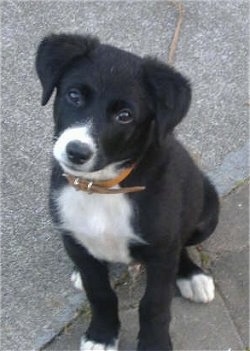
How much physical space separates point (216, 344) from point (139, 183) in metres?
0.94

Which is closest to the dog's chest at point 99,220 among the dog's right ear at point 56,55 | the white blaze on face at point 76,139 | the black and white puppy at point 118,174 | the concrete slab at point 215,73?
the black and white puppy at point 118,174

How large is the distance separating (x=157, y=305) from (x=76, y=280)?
0.54m

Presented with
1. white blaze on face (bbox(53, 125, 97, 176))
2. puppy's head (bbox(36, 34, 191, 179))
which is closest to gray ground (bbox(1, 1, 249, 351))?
puppy's head (bbox(36, 34, 191, 179))

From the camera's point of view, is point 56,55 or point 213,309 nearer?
point 56,55

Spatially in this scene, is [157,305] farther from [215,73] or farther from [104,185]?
[215,73]

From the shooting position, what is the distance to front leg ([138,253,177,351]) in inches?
129

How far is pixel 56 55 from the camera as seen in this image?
300 cm

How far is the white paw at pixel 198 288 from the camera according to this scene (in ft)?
12.2

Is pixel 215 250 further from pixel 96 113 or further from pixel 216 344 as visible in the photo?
pixel 96 113

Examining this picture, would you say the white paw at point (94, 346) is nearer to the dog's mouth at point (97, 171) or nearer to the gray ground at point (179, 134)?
the gray ground at point (179, 134)

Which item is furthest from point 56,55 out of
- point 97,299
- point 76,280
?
point 76,280

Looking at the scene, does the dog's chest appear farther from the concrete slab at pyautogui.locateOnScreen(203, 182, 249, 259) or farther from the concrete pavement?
the concrete slab at pyautogui.locateOnScreen(203, 182, 249, 259)

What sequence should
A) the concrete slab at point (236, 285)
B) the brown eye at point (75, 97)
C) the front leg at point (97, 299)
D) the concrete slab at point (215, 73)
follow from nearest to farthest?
1. the brown eye at point (75, 97)
2. the front leg at point (97, 299)
3. the concrete slab at point (236, 285)
4. the concrete slab at point (215, 73)

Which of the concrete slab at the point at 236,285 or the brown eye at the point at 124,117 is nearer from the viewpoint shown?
the brown eye at the point at 124,117
